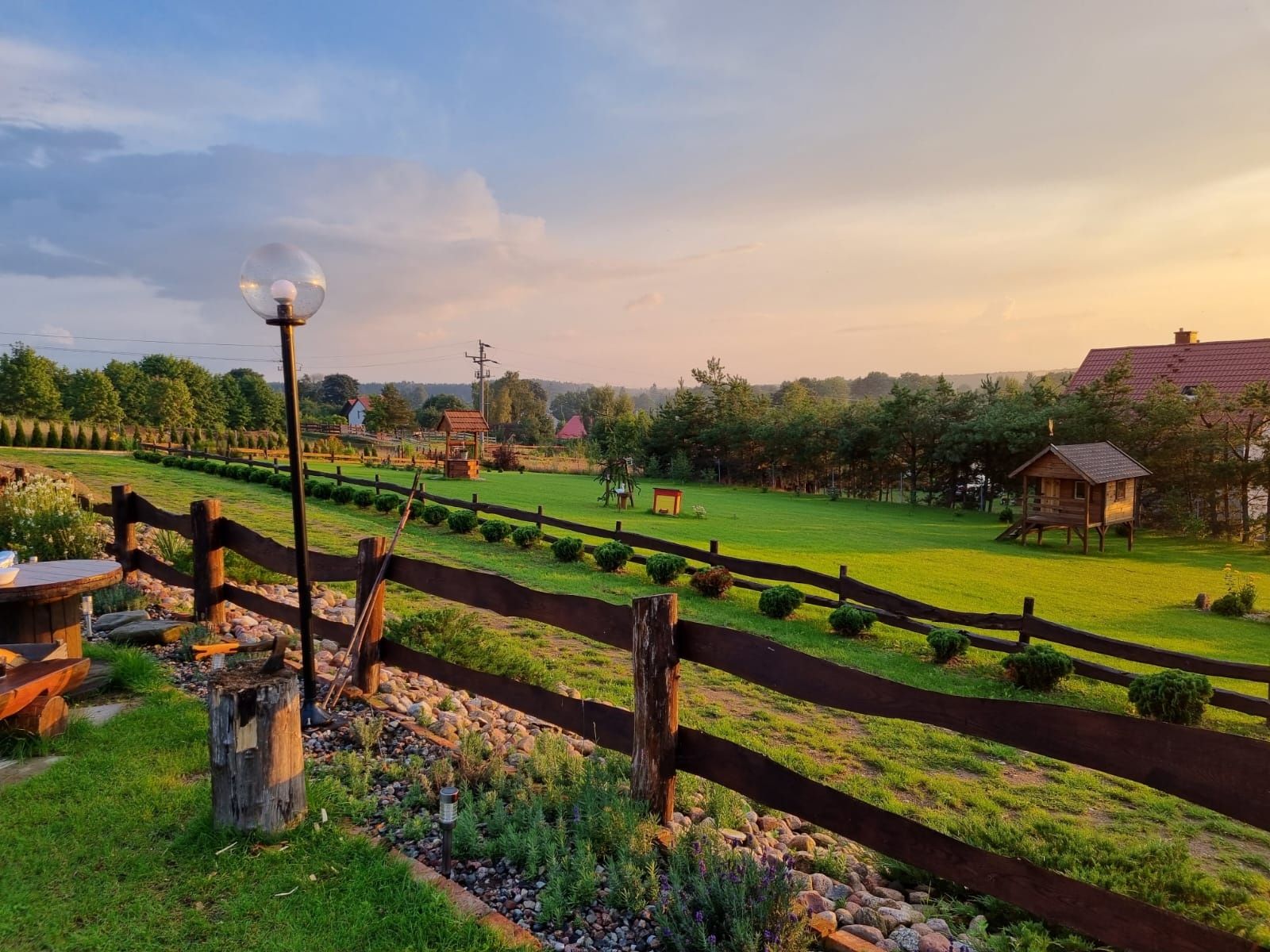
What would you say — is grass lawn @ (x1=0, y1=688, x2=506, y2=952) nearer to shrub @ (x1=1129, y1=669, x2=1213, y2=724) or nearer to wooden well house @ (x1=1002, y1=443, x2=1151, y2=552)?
shrub @ (x1=1129, y1=669, x2=1213, y2=724)

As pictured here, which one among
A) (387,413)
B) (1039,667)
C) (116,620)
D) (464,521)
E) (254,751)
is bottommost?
(1039,667)

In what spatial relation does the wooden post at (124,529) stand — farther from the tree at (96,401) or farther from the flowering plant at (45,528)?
the tree at (96,401)

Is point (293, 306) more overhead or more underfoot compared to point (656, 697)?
more overhead

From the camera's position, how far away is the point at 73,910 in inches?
89.7

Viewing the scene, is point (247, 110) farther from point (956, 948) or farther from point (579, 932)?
point (956, 948)

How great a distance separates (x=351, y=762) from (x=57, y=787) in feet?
4.02

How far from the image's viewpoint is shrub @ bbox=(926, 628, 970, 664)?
7238mm

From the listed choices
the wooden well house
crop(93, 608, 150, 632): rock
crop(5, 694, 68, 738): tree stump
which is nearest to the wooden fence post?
crop(5, 694, 68, 738): tree stump

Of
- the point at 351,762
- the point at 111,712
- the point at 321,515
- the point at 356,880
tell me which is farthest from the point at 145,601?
the point at 321,515

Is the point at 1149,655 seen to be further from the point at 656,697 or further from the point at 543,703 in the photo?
the point at 543,703

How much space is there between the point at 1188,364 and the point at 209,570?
3155 cm

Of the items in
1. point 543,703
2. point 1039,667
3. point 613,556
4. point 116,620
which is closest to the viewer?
point 543,703

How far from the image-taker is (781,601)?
344 inches

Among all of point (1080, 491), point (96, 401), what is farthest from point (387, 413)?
point (1080, 491)
